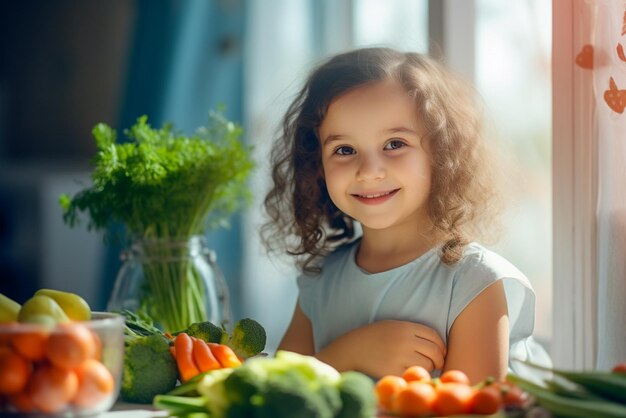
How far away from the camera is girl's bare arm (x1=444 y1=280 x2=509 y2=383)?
4.11 ft

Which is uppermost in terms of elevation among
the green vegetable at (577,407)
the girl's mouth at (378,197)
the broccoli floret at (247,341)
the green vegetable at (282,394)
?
the girl's mouth at (378,197)

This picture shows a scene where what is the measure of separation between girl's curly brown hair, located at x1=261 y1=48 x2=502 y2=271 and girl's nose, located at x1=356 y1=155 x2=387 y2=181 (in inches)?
4.2

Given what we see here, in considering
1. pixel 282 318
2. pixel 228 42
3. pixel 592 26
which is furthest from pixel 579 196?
pixel 228 42

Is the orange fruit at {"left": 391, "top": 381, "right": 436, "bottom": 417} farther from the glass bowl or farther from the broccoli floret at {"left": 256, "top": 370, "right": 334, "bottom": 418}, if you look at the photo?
the glass bowl

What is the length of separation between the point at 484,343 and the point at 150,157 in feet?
2.47

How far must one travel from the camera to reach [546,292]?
6.69 ft

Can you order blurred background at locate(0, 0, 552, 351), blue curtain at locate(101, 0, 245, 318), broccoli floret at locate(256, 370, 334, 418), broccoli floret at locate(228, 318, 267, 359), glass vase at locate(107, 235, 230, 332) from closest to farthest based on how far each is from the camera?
broccoli floret at locate(256, 370, 334, 418)
broccoli floret at locate(228, 318, 267, 359)
glass vase at locate(107, 235, 230, 332)
blurred background at locate(0, 0, 552, 351)
blue curtain at locate(101, 0, 245, 318)

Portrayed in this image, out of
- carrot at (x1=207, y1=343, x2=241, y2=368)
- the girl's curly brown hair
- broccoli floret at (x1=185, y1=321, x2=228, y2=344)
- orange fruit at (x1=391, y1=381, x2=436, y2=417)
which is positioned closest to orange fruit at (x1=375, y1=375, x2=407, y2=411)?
orange fruit at (x1=391, y1=381, x2=436, y2=417)

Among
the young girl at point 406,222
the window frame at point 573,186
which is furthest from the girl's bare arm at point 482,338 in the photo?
the window frame at point 573,186

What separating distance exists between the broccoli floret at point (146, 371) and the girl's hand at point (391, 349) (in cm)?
34

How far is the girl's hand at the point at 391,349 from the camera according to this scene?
1292mm

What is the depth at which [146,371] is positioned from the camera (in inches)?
43.1

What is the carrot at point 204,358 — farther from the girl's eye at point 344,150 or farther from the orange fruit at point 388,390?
the girl's eye at point 344,150

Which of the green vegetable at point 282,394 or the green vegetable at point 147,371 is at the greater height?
the green vegetable at point 282,394
